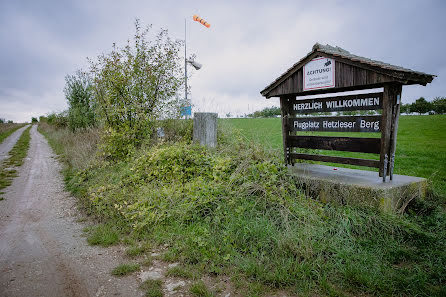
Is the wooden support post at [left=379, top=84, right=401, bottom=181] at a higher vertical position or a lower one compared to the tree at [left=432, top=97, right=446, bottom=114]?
lower

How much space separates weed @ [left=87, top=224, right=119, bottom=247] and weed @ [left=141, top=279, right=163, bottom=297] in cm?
146

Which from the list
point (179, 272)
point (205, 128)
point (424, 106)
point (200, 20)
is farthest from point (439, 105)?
point (179, 272)

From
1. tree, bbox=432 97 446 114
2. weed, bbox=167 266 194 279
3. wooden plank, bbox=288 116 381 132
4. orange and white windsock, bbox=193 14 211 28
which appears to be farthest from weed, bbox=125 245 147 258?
tree, bbox=432 97 446 114

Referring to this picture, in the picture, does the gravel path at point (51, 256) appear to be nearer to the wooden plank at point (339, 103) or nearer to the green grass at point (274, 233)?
the green grass at point (274, 233)

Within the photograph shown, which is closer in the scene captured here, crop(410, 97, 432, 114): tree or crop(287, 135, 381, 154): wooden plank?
crop(287, 135, 381, 154): wooden plank

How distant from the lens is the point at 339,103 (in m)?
5.52

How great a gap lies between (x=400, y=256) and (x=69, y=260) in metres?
4.67

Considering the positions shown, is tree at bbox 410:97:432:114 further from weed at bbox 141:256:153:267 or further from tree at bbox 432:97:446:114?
weed at bbox 141:256:153:267

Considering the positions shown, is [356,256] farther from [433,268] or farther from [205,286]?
[205,286]

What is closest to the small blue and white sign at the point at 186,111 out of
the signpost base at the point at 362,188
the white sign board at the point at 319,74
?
the white sign board at the point at 319,74

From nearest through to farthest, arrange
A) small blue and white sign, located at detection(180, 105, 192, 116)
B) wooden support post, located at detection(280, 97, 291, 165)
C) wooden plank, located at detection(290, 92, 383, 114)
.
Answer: wooden plank, located at detection(290, 92, 383, 114)
wooden support post, located at detection(280, 97, 291, 165)
small blue and white sign, located at detection(180, 105, 192, 116)

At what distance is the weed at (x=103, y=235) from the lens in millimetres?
4558

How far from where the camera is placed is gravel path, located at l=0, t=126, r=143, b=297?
3350mm

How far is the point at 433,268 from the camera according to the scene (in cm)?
331
